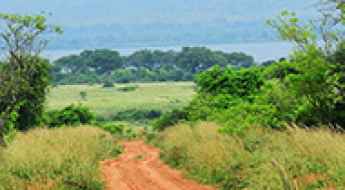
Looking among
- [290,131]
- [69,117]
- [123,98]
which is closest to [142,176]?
[290,131]

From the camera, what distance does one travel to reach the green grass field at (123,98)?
84812 mm

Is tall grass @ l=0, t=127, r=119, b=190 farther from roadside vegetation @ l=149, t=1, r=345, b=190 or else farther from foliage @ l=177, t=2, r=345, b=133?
foliage @ l=177, t=2, r=345, b=133

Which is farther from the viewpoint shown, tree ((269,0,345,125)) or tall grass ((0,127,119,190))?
tree ((269,0,345,125))

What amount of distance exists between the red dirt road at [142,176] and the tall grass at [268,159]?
48cm

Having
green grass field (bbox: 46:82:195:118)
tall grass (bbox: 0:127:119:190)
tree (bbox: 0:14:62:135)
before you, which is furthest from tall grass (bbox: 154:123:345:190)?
green grass field (bbox: 46:82:195:118)

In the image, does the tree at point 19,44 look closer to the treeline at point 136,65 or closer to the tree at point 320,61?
the tree at point 320,61

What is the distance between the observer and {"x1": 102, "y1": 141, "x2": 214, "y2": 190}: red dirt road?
1908 cm

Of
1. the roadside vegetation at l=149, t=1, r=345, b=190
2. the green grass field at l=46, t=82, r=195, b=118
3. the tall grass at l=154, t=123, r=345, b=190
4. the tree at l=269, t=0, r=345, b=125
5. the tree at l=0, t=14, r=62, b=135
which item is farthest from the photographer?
the green grass field at l=46, t=82, r=195, b=118

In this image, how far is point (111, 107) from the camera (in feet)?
280

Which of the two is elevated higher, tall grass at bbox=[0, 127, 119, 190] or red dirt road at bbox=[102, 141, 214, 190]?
tall grass at bbox=[0, 127, 119, 190]

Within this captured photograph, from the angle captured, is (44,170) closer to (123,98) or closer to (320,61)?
(320,61)

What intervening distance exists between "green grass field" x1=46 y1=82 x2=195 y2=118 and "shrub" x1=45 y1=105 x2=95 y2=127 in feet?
89.9

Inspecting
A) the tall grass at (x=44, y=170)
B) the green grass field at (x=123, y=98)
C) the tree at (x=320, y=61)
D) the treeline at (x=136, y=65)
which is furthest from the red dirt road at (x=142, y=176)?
the treeline at (x=136, y=65)

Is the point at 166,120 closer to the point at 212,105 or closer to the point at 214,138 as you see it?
the point at 212,105
